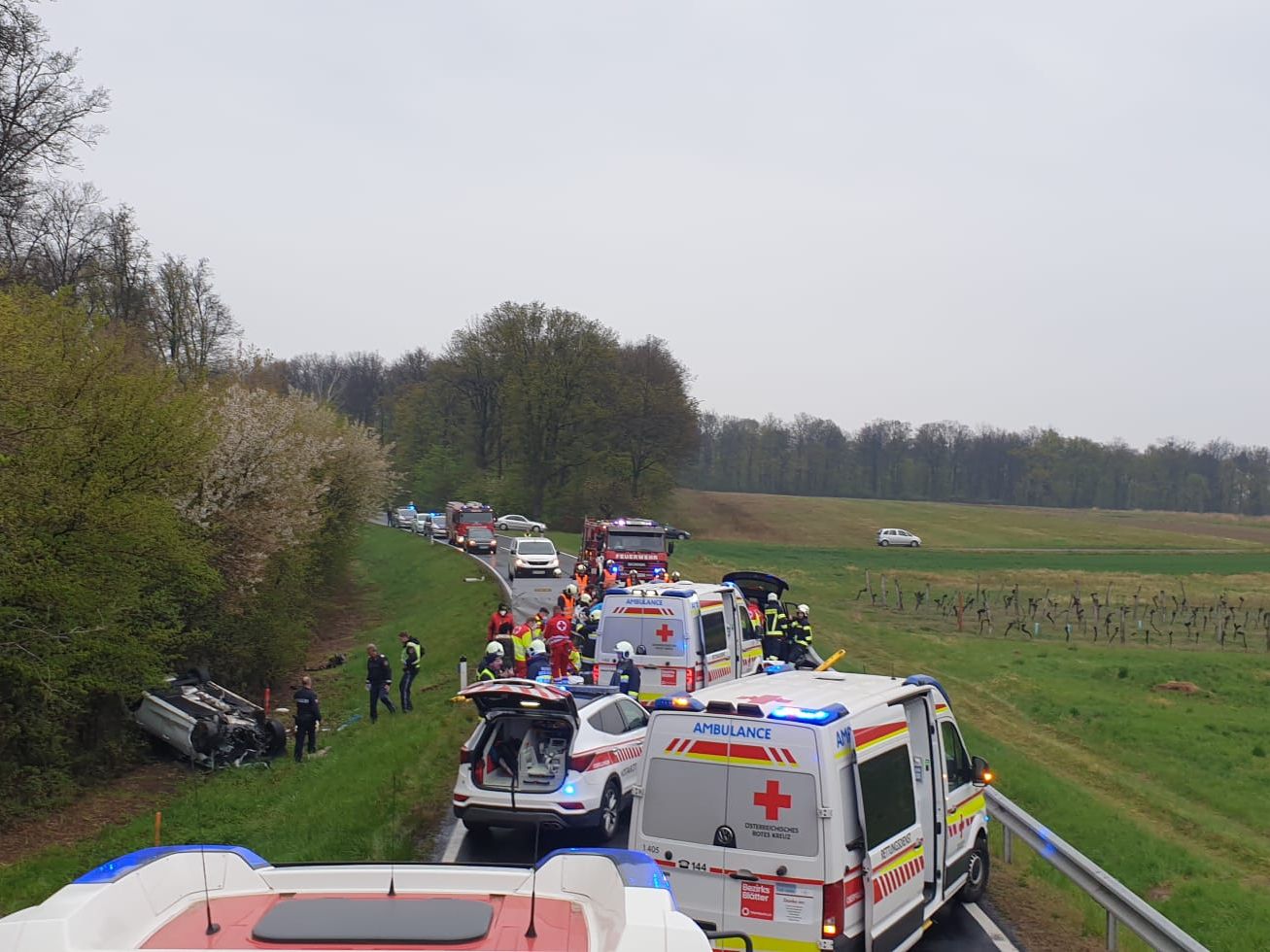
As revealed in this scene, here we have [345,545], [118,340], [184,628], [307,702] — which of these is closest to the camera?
[118,340]

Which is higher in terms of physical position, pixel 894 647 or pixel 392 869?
pixel 392 869

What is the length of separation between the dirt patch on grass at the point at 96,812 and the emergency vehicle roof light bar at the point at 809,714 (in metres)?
12.1

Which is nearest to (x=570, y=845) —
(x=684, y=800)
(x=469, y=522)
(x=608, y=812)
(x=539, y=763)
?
(x=608, y=812)

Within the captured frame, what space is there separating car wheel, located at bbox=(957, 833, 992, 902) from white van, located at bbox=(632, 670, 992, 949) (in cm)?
174

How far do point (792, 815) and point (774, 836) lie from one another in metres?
0.21

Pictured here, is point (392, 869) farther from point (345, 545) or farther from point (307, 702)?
point (345, 545)

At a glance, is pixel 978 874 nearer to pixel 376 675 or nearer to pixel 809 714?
pixel 809 714

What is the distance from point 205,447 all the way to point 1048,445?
154 metres

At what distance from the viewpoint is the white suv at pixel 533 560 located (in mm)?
44938

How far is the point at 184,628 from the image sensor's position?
916 inches

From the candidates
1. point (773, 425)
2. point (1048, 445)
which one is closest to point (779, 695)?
point (773, 425)

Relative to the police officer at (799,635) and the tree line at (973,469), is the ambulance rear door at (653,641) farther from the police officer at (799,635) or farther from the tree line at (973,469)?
the tree line at (973,469)

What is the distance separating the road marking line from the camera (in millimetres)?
9756

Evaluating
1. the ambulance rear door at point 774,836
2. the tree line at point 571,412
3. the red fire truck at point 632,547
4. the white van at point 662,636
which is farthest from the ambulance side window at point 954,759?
the tree line at point 571,412
